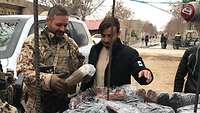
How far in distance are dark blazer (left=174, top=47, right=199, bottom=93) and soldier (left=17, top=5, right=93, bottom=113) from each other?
41.4 inches

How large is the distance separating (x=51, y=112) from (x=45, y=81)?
77cm

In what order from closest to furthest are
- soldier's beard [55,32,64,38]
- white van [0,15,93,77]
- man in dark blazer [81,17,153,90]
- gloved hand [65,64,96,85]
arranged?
gloved hand [65,64,96,85] → soldier's beard [55,32,64,38] → man in dark blazer [81,17,153,90] → white van [0,15,93,77]

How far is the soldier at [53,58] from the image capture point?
2.80 m

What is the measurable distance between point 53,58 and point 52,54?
26mm

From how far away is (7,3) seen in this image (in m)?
25.1

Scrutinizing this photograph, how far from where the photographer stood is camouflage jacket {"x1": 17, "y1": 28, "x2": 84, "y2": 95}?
9.28 feet

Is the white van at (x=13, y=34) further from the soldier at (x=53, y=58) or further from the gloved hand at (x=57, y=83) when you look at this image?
the gloved hand at (x=57, y=83)

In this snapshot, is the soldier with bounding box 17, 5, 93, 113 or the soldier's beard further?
the soldier's beard

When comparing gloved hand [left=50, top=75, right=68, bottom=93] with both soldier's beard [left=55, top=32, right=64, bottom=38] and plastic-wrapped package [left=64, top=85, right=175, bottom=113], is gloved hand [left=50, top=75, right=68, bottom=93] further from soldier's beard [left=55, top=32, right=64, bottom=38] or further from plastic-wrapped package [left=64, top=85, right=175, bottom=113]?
soldier's beard [left=55, top=32, right=64, bottom=38]

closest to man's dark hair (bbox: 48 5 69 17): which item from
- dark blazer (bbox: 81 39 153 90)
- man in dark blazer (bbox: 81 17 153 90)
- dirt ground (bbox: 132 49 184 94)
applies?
man in dark blazer (bbox: 81 17 153 90)

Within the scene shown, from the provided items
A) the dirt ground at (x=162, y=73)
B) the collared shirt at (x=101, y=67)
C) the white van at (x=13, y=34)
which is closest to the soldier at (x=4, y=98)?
the collared shirt at (x=101, y=67)

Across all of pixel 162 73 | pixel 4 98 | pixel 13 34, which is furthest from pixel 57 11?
pixel 162 73

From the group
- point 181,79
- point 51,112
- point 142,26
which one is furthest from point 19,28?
point 142,26

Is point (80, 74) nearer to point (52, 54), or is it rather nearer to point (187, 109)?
point (187, 109)
